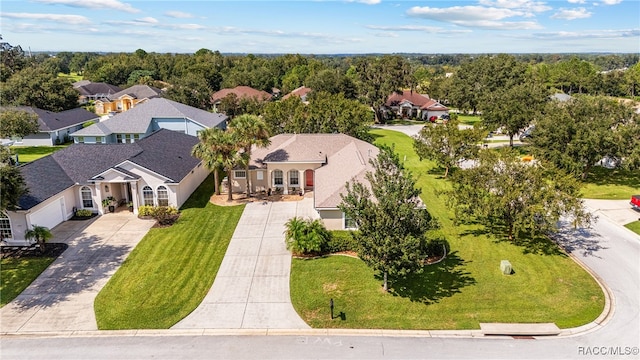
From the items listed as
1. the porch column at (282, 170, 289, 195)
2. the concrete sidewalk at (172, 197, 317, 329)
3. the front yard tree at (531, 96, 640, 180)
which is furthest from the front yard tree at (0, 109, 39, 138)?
the front yard tree at (531, 96, 640, 180)

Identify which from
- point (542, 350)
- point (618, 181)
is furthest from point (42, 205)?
point (618, 181)

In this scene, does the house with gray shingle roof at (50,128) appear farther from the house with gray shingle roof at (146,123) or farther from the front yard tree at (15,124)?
the house with gray shingle roof at (146,123)

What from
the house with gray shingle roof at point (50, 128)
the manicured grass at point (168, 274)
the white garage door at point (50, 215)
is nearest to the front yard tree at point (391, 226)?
the manicured grass at point (168, 274)

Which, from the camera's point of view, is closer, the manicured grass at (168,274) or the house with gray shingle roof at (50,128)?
the manicured grass at (168,274)

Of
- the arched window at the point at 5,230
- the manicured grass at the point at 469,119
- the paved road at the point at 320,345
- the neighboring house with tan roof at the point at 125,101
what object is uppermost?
the neighboring house with tan roof at the point at 125,101

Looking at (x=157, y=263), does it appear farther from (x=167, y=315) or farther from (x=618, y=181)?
(x=618, y=181)

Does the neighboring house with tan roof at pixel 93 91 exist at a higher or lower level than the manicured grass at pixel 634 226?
higher

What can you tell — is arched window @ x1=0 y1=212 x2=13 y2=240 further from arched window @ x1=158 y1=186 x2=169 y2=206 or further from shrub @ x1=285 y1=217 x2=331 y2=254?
shrub @ x1=285 y1=217 x2=331 y2=254

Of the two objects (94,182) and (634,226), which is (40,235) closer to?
(94,182)
